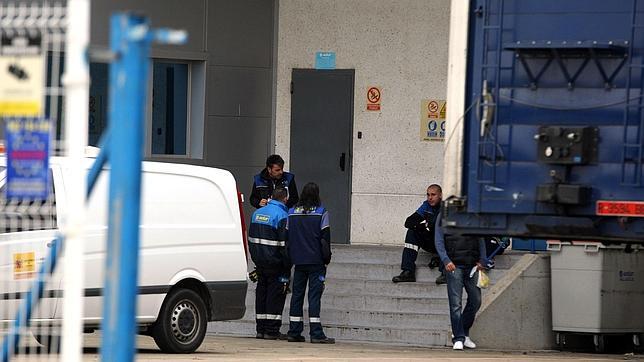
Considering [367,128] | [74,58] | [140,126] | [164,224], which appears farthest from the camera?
[367,128]

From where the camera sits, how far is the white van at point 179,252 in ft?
38.3

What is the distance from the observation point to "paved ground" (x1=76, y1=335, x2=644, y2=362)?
12.7 metres

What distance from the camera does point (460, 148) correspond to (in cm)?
976

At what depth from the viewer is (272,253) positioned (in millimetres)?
16000

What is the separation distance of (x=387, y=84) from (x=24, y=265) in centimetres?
1042

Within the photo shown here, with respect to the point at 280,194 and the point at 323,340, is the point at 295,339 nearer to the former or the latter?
the point at 323,340

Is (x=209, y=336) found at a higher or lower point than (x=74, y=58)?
lower

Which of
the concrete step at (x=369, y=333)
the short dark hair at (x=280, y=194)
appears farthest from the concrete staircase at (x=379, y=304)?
the short dark hair at (x=280, y=194)

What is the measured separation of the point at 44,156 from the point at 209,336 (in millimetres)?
11221

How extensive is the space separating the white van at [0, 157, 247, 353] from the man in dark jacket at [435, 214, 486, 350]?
302cm

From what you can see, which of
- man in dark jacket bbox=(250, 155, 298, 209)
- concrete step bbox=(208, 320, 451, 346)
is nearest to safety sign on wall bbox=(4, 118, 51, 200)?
concrete step bbox=(208, 320, 451, 346)

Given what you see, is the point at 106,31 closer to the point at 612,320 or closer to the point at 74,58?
the point at 612,320

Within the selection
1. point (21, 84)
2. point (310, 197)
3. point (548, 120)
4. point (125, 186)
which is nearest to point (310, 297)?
point (310, 197)

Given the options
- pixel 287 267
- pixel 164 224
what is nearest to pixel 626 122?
pixel 164 224
